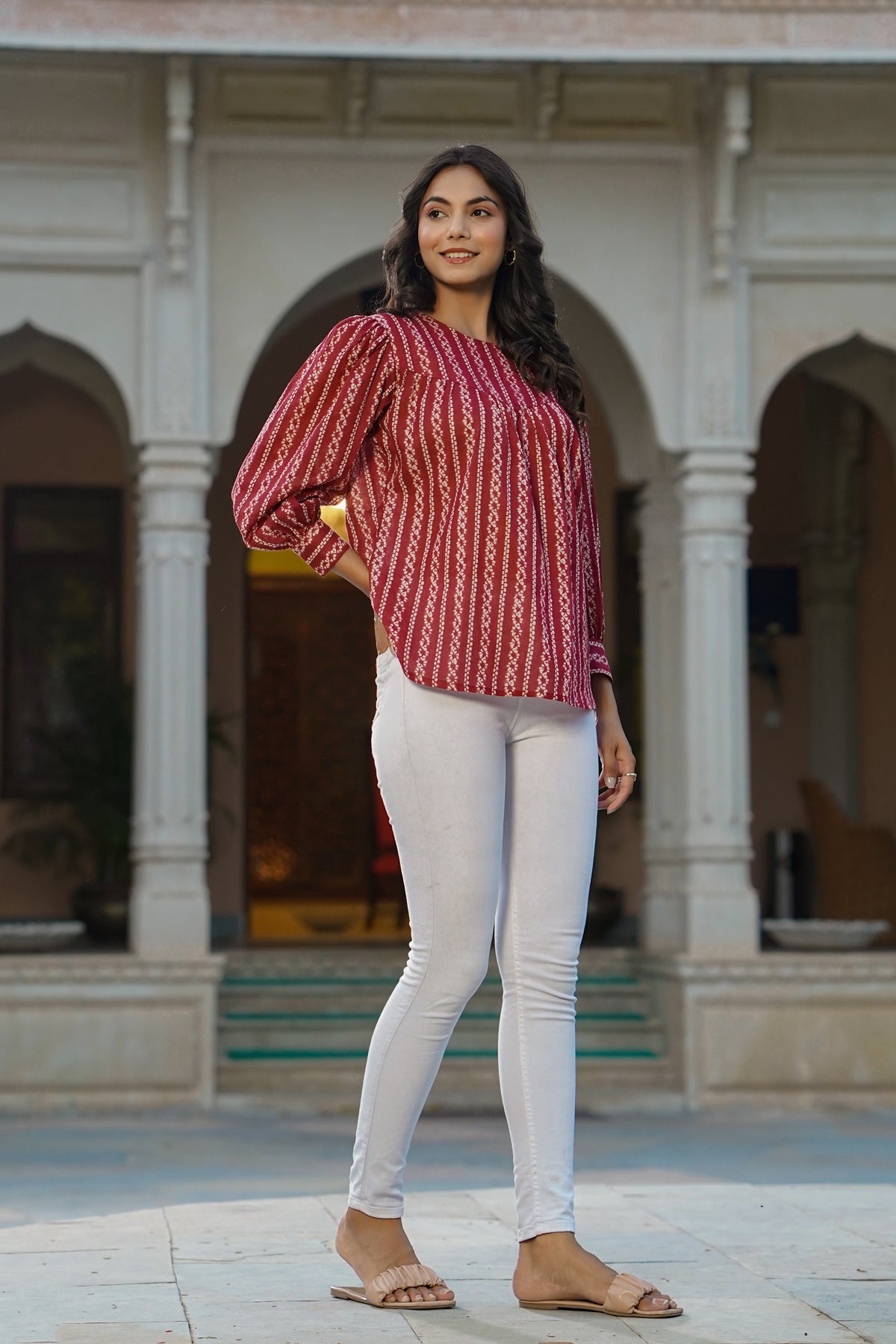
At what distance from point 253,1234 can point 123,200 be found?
526cm

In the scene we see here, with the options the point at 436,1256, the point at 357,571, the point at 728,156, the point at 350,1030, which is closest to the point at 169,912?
the point at 350,1030

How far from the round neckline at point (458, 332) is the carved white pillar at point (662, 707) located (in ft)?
17.0

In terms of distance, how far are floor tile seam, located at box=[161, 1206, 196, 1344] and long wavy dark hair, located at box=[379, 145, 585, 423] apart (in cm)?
142

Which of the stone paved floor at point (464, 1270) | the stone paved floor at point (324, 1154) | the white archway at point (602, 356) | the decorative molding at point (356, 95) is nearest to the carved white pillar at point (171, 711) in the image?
the white archway at point (602, 356)

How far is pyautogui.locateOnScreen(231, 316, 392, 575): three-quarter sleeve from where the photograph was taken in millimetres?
2766

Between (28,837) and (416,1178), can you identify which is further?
(28,837)

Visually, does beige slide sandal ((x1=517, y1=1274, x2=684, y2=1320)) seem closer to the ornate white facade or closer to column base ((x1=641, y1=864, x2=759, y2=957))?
the ornate white facade

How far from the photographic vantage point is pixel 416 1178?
5574 millimetres

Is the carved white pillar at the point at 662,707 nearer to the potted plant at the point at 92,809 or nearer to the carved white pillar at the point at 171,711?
the carved white pillar at the point at 171,711

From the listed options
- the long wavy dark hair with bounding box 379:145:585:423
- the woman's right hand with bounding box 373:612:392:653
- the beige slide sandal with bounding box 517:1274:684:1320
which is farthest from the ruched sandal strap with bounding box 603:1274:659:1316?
the long wavy dark hair with bounding box 379:145:585:423

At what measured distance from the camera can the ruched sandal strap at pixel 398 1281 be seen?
2.65 m

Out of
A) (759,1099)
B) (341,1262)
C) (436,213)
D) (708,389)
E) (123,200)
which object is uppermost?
(123,200)

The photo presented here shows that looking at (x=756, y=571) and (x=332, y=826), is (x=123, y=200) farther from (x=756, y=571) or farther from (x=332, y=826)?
(x=332, y=826)

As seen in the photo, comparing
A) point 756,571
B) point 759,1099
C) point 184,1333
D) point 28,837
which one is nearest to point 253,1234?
point 184,1333
